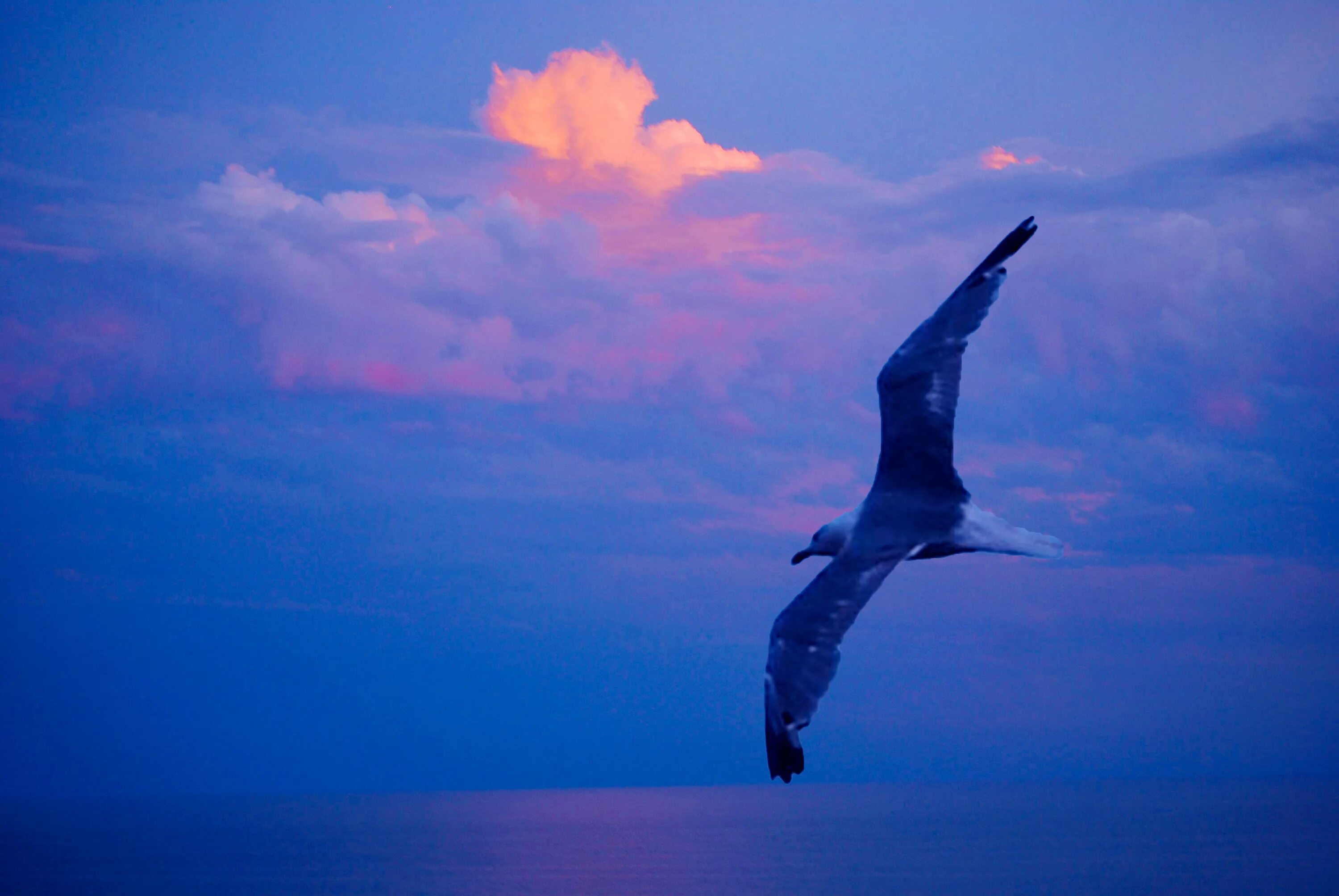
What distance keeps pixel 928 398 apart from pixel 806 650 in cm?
301

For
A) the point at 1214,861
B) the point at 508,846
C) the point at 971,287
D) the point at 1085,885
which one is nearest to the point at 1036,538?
the point at 971,287

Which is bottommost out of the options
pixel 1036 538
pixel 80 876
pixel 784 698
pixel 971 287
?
pixel 784 698

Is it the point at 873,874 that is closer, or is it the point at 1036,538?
the point at 1036,538

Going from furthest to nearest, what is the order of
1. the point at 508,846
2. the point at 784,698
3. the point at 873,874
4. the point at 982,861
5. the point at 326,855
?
1. the point at 508,846
2. the point at 326,855
3. the point at 982,861
4. the point at 873,874
5. the point at 784,698

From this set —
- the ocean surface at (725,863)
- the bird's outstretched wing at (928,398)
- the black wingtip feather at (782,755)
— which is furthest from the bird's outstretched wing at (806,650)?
the ocean surface at (725,863)

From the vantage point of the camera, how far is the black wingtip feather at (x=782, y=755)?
1321 centimetres

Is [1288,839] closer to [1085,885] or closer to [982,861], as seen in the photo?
[982,861]

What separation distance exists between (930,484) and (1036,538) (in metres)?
1.28

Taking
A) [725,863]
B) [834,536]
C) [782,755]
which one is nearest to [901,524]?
[834,536]

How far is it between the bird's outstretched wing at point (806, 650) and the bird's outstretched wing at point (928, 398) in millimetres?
1193

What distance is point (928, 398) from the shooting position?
1432cm

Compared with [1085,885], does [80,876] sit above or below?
above

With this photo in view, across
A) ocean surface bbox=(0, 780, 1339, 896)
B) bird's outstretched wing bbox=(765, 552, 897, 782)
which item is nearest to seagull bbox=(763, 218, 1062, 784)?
bird's outstretched wing bbox=(765, 552, 897, 782)

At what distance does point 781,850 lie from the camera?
531 ft
